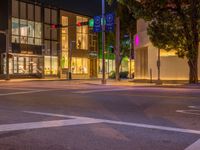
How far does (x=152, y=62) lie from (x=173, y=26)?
7.36 meters

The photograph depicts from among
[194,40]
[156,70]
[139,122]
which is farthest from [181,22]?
[139,122]

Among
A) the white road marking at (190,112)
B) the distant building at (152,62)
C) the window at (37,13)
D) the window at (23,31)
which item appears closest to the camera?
the white road marking at (190,112)

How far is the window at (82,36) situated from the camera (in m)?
68.6

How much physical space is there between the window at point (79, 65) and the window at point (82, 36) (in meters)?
2.02

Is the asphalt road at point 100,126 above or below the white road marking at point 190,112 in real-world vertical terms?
below

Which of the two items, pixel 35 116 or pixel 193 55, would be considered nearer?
pixel 35 116

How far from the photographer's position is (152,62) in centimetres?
3809

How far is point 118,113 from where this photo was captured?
1295cm

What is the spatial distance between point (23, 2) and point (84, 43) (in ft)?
49.9

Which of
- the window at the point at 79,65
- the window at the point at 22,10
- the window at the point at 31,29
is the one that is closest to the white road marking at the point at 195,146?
the window at the point at 22,10

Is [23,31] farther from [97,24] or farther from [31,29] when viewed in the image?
[97,24]

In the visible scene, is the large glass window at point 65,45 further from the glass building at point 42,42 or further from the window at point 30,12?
the window at point 30,12

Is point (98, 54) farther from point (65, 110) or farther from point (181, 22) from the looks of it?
point (65, 110)

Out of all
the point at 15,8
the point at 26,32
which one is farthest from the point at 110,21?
the point at 26,32
